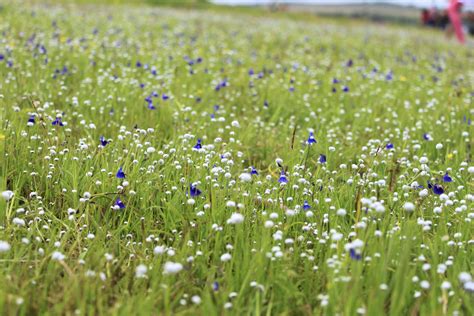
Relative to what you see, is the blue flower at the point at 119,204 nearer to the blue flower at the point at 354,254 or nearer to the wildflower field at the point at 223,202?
the wildflower field at the point at 223,202

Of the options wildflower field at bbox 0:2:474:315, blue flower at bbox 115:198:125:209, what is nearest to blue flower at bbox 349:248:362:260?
wildflower field at bbox 0:2:474:315

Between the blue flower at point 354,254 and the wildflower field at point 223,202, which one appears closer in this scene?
the blue flower at point 354,254

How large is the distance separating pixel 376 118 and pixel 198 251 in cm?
430

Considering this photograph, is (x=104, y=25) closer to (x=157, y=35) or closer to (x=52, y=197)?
(x=157, y=35)

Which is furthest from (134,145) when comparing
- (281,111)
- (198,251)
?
(281,111)

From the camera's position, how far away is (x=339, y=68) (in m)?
10.8

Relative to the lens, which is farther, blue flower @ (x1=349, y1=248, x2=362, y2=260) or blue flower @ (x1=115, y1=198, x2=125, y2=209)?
blue flower @ (x1=115, y1=198, x2=125, y2=209)

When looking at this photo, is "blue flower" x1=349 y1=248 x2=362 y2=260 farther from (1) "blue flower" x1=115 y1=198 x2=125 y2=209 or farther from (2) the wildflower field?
(1) "blue flower" x1=115 y1=198 x2=125 y2=209

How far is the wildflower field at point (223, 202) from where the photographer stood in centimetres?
291

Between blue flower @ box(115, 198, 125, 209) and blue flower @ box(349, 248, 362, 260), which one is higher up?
blue flower @ box(349, 248, 362, 260)

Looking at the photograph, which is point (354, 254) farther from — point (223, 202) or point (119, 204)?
point (119, 204)

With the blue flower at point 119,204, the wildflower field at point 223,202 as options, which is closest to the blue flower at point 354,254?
the wildflower field at point 223,202

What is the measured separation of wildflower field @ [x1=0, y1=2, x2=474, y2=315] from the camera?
291cm

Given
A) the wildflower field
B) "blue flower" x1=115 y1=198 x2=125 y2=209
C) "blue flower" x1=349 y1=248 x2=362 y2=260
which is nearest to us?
"blue flower" x1=349 y1=248 x2=362 y2=260
